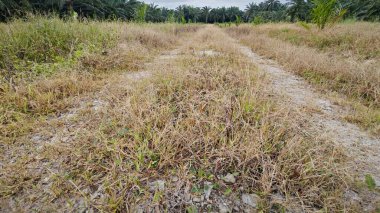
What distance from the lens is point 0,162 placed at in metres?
1.34

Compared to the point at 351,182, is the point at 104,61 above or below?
above

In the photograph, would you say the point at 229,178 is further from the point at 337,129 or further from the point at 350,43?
the point at 350,43

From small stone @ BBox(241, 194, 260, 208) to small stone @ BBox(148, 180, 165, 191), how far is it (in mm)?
535

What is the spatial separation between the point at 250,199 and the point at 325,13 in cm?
939

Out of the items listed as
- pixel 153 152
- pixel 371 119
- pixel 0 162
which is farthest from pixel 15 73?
pixel 371 119

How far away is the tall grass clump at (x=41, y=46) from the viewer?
282cm

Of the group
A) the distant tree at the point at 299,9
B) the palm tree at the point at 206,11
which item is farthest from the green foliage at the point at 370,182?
the palm tree at the point at 206,11

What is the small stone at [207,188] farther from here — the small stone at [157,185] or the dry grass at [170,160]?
the small stone at [157,185]

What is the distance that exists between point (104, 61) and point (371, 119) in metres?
4.29

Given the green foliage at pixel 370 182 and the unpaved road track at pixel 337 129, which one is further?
the unpaved road track at pixel 337 129

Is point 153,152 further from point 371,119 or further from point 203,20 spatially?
point 203,20

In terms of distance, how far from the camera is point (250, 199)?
1146mm

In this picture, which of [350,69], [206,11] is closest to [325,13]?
[350,69]

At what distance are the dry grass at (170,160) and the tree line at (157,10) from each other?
167 inches
